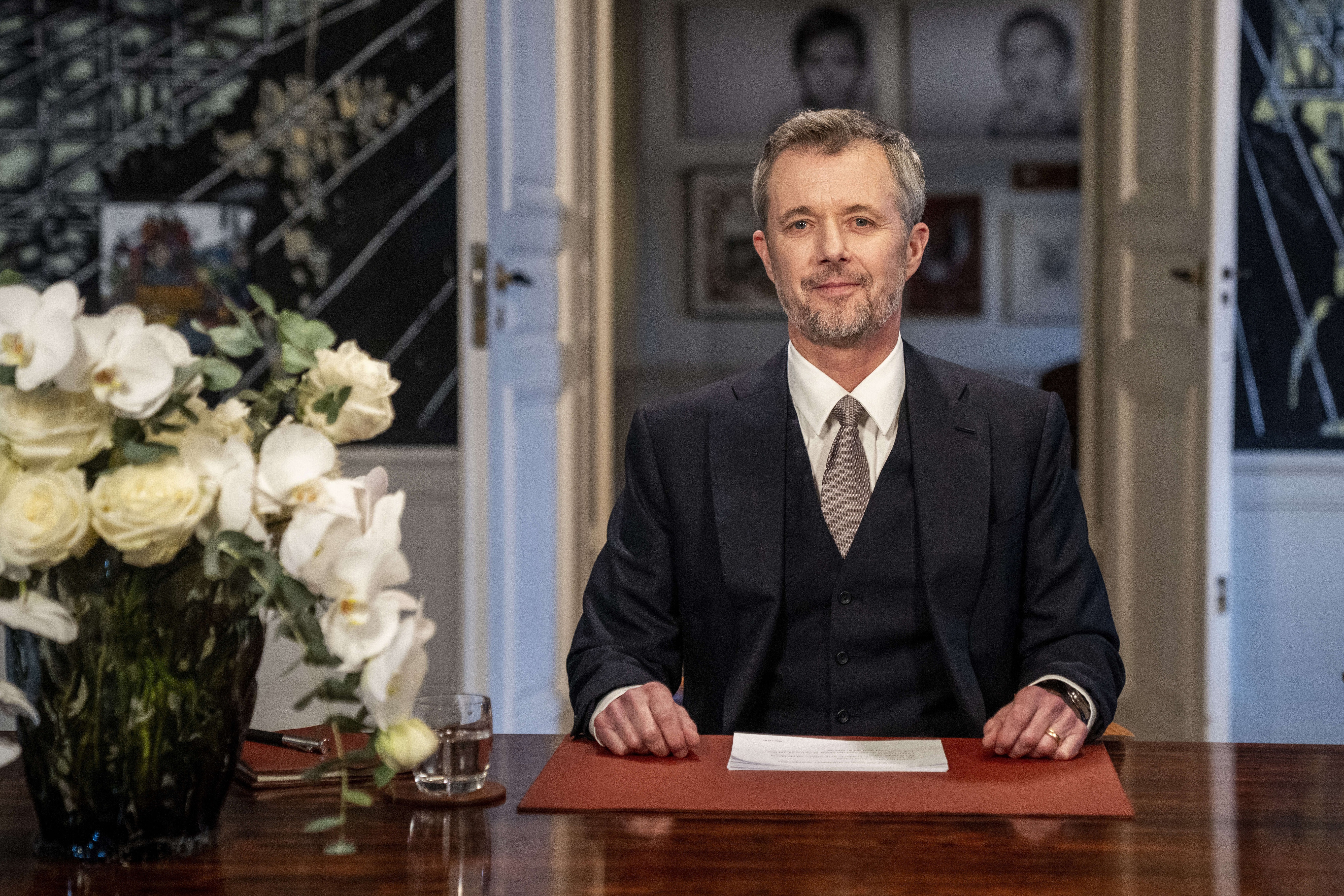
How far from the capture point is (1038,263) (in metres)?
6.70

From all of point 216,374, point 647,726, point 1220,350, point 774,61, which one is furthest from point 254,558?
point 774,61

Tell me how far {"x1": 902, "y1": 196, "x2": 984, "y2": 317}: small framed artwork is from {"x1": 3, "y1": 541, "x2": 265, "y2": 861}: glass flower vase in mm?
5917

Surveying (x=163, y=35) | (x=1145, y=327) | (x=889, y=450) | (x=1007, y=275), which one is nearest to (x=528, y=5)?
(x=163, y=35)

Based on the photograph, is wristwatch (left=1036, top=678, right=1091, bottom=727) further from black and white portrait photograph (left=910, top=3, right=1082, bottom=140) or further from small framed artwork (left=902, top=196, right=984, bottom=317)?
black and white portrait photograph (left=910, top=3, right=1082, bottom=140)

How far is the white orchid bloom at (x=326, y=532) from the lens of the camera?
0.98 metres

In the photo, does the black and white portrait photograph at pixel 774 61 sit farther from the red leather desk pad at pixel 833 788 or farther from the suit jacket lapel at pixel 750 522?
the red leather desk pad at pixel 833 788

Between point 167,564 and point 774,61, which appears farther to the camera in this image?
point 774,61

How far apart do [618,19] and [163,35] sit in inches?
118

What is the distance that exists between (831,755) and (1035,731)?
0.65 ft

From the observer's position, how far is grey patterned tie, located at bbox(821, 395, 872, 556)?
5.67ft

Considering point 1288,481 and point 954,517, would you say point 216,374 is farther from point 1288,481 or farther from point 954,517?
point 1288,481

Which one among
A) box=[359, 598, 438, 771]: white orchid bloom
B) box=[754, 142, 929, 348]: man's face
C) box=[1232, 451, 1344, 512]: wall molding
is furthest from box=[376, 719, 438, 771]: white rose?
box=[1232, 451, 1344, 512]: wall molding

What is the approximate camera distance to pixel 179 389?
1014 millimetres

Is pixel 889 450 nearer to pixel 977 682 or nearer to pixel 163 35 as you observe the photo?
pixel 977 682
